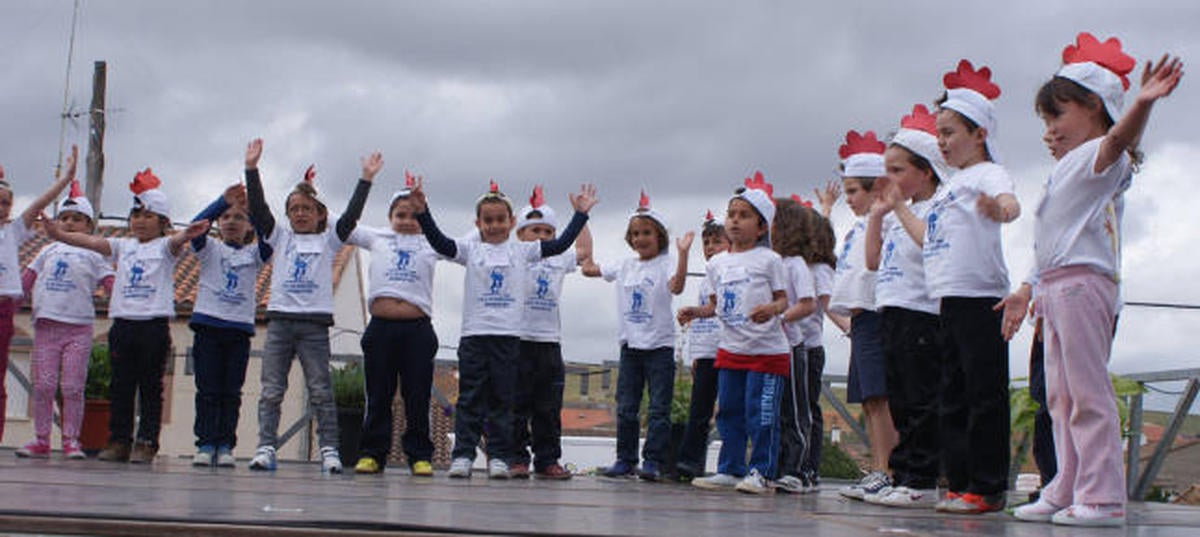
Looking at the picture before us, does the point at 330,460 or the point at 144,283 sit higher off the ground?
the point at 144,283

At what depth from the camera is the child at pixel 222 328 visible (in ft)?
25.0

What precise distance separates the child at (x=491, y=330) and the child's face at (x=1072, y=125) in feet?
10.8

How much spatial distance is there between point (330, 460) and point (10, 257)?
2797 mm

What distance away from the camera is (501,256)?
7.49 meters

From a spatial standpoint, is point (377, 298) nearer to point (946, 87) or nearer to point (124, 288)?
point (124, 288)

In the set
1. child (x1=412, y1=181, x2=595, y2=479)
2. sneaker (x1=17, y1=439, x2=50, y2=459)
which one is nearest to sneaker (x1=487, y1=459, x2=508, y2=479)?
child (x1=412, y1=181, x2=595, y2=479)

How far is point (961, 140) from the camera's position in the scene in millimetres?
5152

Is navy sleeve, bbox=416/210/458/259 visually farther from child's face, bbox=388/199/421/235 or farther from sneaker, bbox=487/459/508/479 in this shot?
sneaker, bbox=487/459/508/479

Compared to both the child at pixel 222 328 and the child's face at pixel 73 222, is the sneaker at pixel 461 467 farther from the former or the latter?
the child's face at pixel 73 222

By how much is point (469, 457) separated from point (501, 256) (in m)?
1.18

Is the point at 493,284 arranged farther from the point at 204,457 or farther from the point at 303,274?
the point at 204,457

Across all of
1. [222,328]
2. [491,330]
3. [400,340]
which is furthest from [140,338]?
[491,330]

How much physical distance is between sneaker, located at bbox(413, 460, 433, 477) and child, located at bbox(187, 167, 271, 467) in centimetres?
116

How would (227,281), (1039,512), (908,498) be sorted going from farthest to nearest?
(227,281) → (908,498) → (1039,512)
